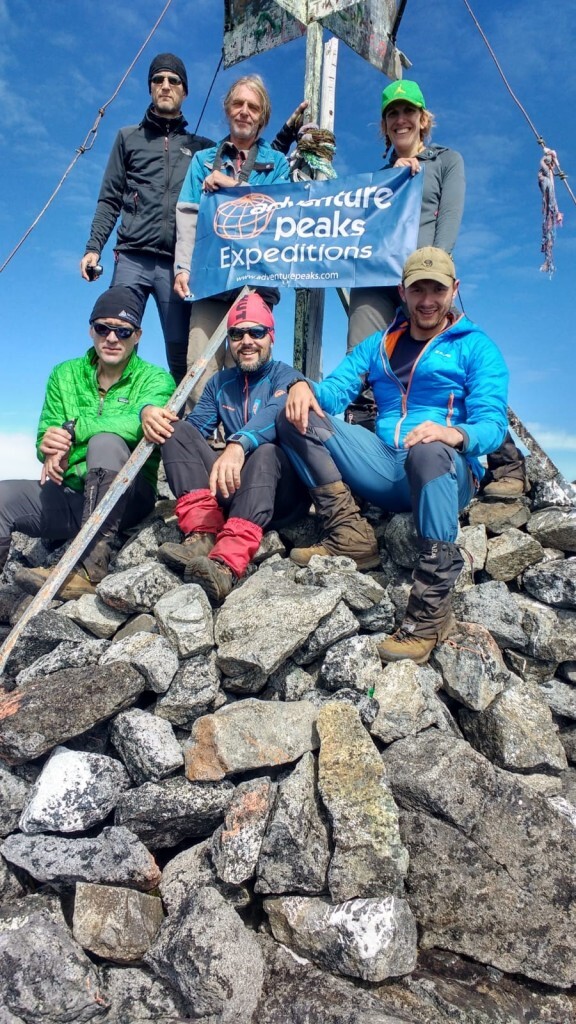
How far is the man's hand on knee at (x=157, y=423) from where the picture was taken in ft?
18.1

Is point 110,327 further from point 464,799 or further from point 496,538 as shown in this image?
point 464,799

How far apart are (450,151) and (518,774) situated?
234 inches

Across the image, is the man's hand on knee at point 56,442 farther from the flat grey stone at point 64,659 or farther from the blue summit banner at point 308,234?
the blue summit banner at point 308,234

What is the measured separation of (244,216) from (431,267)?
3.02 metres

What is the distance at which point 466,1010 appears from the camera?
3.04 m

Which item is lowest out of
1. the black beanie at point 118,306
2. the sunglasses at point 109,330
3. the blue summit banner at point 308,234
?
the sunglasses at point 109,330

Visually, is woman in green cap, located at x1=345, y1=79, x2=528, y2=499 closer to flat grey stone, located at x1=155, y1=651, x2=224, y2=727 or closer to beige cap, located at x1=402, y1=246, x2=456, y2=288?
beige cap, located at x1=402, y1=246, x2=456, y2=288

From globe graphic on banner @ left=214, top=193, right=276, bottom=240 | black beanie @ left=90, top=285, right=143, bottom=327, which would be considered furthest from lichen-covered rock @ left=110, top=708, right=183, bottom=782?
globe graphic on banner @ left=214, top=193, right=276, bottom=240

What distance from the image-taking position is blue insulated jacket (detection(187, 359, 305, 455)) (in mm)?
5691

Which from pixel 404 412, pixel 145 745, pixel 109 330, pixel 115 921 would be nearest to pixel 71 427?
pixel 109 330

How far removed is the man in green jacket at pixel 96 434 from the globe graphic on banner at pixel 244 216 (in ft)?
5.21

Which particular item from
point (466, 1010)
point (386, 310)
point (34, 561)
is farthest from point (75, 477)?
point (466, 1010)

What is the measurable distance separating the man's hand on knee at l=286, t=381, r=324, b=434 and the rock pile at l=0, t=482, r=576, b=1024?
116cm

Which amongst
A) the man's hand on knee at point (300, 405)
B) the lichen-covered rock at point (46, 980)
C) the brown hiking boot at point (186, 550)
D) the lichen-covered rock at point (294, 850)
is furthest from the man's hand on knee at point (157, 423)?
the lichen-covered rock at point (46, 980)
